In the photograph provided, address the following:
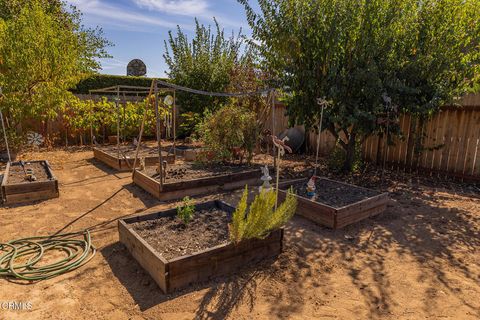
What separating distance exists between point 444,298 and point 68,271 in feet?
11.9

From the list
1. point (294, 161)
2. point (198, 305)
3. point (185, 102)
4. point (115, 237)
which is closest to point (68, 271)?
point (115, 237)

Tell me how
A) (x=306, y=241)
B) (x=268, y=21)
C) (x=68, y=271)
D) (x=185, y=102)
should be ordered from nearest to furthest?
(x=68, y=271)
(x=306, y=241)
(x=268, y=21)
(x=185, y=102)

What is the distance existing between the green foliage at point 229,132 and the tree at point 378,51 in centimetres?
159

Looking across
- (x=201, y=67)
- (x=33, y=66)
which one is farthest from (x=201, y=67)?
(x=33, y=66)

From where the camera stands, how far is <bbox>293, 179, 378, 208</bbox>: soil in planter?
486 centimetres

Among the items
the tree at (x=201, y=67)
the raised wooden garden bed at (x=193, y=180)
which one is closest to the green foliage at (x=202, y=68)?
the tree at (x=201, y=67)

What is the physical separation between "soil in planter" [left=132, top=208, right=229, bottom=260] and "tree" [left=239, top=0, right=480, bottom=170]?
3.54 metres

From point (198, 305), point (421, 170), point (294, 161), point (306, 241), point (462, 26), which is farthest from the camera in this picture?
point (294, 161)

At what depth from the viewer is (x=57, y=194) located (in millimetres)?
5488

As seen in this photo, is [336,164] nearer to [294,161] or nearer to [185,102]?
[294,161]

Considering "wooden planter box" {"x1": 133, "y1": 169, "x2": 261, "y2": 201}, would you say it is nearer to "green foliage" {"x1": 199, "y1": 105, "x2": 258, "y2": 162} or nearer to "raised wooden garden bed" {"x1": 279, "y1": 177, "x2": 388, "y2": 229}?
"green foliage" {"x1": 199, "y1": 105, "x2": 258, "y2": 162}

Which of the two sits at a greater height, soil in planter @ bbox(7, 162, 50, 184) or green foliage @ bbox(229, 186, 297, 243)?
green foliage @ bbox(229, 186, 297, 243)

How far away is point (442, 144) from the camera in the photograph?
7055mm

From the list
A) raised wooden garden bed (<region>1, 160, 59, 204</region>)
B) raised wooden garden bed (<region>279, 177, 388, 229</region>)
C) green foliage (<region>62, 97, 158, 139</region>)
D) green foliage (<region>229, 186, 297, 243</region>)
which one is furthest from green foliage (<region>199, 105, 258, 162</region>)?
green foliage (<region>62, 97, 158, 139</region>)
